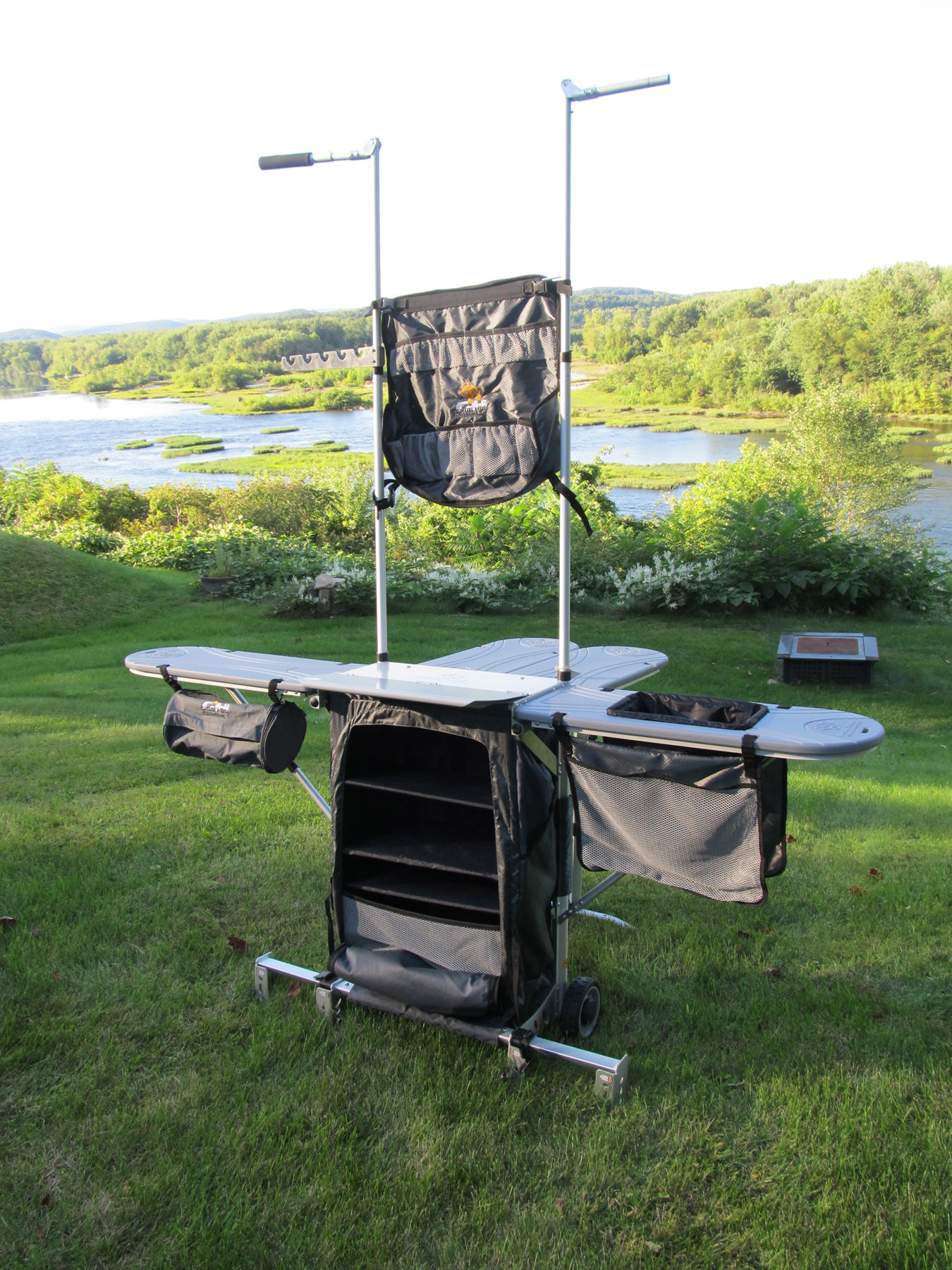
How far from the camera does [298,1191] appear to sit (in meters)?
2.00

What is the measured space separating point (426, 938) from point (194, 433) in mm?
24234

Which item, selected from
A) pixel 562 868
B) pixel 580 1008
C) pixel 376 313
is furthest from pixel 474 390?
pixel 580 1008

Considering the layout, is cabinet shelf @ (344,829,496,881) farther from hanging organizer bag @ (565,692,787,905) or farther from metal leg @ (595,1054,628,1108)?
metal leg @ (595,1054,628,1108)

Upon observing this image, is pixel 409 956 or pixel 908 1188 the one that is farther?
pixel 409 956

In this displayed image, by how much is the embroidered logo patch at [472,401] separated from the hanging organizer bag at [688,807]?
3.22 ft

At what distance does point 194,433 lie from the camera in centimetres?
2481

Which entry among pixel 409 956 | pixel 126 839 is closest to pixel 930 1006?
pixel 409 956

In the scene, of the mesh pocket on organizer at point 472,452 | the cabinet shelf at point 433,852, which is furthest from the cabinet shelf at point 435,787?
the mesh pocket on organizer at point 472,452

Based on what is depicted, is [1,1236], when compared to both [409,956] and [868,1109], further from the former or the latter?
[868,1109]

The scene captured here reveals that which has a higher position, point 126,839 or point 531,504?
point 531,504

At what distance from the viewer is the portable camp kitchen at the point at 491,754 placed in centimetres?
224

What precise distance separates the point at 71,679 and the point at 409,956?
218 inches

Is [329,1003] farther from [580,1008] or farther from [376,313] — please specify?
[376,313]

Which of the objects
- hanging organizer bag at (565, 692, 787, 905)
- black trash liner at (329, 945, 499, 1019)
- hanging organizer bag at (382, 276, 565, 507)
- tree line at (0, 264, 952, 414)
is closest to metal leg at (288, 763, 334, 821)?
black trash liner at (329, 945, 499, 1019)
